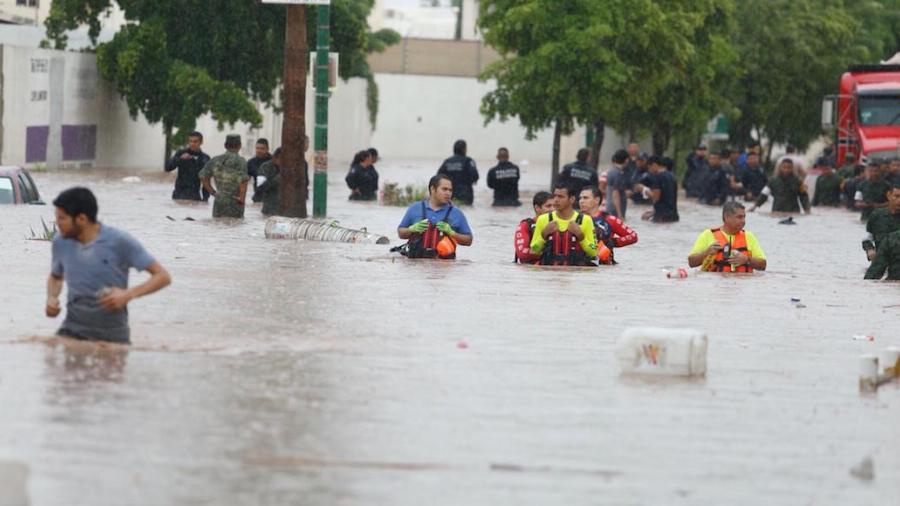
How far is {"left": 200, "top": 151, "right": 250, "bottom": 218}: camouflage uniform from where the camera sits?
2708 centimetres

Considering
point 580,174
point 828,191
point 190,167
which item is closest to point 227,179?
point 190,167

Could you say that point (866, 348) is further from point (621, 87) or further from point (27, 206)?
point (621, 87)

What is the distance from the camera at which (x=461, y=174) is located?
128 ft

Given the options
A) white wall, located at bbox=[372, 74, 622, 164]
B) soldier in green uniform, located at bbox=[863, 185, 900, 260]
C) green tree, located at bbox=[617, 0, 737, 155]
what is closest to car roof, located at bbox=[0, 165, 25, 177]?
soldier in green uniform, located at bbox=[863, 185, 900, 260]

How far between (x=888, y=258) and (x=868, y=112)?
96.9 ft

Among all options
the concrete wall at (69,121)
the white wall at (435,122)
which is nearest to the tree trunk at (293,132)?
the concrete wall at (69,121)

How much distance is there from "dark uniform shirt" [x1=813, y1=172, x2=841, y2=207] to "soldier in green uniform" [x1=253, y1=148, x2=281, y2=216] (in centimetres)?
1931

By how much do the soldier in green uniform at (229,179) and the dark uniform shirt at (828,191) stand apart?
69.2ft

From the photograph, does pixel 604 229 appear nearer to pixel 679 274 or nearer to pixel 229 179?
pixel 679 274

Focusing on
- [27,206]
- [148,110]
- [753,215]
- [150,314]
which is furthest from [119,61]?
[150,314]

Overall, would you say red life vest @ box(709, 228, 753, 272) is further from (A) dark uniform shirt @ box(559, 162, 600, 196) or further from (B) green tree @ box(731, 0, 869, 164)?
(B) green tree @ box(731, 0, 869, 164)

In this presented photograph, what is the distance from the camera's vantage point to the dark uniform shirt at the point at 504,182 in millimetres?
39844

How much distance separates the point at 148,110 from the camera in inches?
1962

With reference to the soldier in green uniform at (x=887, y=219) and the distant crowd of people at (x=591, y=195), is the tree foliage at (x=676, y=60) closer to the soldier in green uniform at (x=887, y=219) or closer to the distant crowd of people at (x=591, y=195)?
the distant crowd of people at (x=591, y=195)
